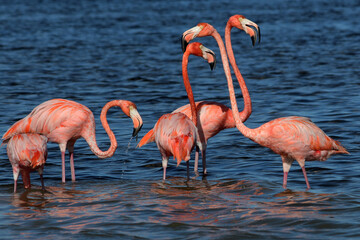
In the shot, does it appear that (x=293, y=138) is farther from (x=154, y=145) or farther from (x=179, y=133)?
(x=154, y=145)

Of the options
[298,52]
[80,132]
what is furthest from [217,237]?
[298,52]

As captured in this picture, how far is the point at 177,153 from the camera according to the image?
6820 millimetres

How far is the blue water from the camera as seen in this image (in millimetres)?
5758

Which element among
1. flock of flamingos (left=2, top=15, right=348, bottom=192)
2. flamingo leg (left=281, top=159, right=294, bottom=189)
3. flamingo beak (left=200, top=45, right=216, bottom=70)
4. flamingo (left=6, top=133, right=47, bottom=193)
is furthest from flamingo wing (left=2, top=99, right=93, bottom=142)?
flamingo leg (left=281, top=159, right=294, bottom=189)

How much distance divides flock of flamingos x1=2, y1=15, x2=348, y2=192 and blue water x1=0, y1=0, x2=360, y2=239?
41cm

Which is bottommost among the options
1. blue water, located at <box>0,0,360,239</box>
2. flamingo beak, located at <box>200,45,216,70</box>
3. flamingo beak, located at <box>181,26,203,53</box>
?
blue water, located at <box>0,0,360,239</box>

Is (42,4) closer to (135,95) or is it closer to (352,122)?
(135,95)

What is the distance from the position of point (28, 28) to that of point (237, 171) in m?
19.2

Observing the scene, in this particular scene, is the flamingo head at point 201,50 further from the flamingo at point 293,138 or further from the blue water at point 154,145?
the blue water at point 154,145

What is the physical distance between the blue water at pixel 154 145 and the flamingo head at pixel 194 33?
1.64m

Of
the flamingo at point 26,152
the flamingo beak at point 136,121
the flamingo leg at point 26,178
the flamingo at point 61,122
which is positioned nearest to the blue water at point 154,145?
the flamingo leg at point 26,178

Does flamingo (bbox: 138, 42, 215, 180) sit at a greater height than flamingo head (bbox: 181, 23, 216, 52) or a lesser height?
lesser

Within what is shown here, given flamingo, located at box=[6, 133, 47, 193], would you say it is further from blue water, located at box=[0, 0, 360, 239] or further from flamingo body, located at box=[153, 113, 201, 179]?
flamingo body, located at box=[153, 113, 201, 179]

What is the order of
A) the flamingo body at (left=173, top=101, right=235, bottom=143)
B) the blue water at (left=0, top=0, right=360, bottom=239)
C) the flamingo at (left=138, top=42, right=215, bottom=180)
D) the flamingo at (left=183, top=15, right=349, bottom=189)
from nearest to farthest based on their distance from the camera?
the blue water at (left=0, top=0, right=360, bottom=239)
the flamingo at (left=183, top=15, right=349, bottom=189)
the flamingo at (left=138, top=42, right=215, bottom=180)
the flamingo body at (left=173, top=101, right=235, bottom=143)
